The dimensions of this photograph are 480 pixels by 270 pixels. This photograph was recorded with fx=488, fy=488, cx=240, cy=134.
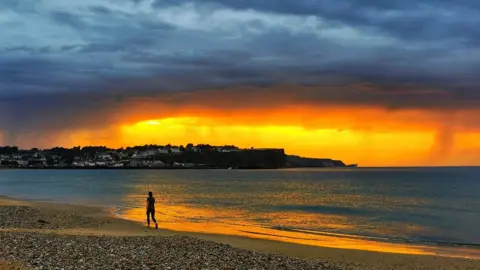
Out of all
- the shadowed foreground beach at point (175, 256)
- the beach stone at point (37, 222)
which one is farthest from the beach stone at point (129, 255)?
the beach stone at point (37, 222)

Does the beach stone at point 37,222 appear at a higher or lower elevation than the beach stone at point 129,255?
lower

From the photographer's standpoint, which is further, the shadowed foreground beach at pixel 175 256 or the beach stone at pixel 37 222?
the beach stone at pixel 37 222

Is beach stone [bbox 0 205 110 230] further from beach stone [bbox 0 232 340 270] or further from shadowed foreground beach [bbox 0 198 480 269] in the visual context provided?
beach stone [bbox 0 232 340 270]

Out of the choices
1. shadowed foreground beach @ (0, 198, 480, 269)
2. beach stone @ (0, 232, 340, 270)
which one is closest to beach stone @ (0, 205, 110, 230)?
shadowed foreground beach @ (0, 198, 480, 269)

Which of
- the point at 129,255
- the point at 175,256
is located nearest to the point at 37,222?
the point at 129,255

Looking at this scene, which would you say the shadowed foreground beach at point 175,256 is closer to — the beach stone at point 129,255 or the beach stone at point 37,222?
the beach stone at point 129,255

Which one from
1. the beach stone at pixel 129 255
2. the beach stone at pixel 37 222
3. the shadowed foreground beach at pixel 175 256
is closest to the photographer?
the beach stone at pixel 129 255

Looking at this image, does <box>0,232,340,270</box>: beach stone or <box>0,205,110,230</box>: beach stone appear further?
<box>0,205,110,230</box>: beach stone

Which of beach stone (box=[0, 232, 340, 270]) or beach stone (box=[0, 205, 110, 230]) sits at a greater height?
beach stone (box=[0, 232, 340, 270])

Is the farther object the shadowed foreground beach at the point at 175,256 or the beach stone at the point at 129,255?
the shadowed foreground beach at the point at 175,256

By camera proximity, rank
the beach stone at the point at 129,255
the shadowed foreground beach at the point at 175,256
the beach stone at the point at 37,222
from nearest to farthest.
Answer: the beach stone at the point at 129,255 < the shadowed foreground beach at the point at 175,256 < the beach stone at the point at 37,222

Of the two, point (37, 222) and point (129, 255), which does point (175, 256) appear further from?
point (37, 222)

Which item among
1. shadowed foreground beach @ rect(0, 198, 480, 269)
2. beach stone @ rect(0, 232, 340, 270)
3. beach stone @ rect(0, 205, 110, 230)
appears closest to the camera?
beach stone @ rect(0, 232, 340, 270)

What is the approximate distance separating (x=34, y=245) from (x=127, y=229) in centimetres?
1353
